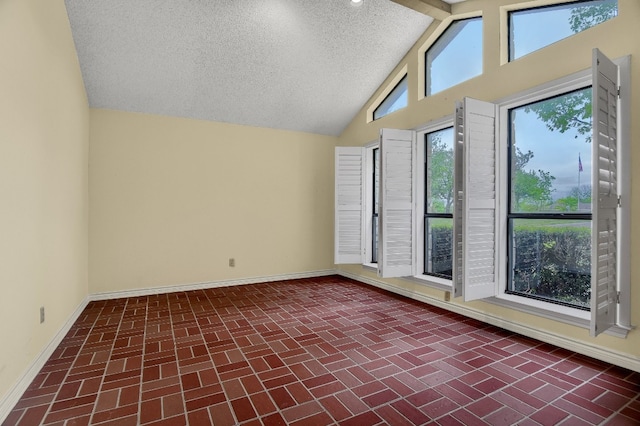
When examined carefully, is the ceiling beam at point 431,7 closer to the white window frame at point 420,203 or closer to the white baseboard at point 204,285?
the white window frame at point 420,203

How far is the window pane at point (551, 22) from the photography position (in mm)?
2652

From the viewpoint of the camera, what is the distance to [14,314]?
195cm

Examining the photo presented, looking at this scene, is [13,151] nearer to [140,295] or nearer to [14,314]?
[14,314]

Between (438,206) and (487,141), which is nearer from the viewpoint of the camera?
(487,141)

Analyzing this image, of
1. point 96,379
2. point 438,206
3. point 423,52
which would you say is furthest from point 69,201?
point 423,52

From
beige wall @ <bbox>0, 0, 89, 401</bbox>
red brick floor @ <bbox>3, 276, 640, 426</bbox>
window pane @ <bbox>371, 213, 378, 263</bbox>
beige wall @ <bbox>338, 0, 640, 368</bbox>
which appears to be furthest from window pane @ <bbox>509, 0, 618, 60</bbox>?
beige wall @ <bbox>0, 0, 89, 401</bbox>

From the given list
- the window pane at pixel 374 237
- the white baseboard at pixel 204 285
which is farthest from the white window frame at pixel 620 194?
the white baseboard at pixel 204 285

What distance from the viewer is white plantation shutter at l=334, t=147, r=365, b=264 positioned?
4992mm

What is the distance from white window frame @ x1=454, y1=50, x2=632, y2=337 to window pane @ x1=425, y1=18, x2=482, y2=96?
70cm

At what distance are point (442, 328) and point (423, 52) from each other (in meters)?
3.22

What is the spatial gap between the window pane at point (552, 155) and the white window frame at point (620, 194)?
95mm

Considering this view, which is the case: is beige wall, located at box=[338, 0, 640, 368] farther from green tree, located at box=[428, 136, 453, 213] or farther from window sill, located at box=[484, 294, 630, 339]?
green tree, located at box=[428, 136, 453, 213]

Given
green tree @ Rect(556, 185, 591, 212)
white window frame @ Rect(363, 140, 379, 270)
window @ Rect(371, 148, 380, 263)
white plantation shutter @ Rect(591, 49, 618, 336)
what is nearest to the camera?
white plantation shutter @ Rect(591, 49, 618, 336)

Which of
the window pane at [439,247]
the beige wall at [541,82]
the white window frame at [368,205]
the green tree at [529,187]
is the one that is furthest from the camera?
the white window frame at [368,205]
